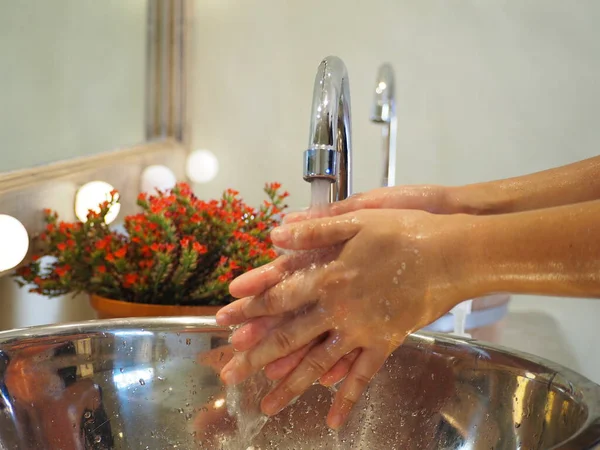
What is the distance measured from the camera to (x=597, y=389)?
0.54 m

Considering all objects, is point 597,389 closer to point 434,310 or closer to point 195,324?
point 434,310

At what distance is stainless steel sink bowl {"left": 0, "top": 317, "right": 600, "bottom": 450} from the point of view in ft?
2.06

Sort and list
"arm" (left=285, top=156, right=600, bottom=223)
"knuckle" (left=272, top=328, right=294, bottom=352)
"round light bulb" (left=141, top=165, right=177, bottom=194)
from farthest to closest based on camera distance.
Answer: "round light bulb" (left=141, top=165, right=177, bottom=194)
"arm" (left=285, top=156, right=600, bottom=223)
"knuckle" (left=272, top=328, right=294, bottom=352)

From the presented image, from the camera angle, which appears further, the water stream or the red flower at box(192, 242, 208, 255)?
the red flower at box(192, 242, 208, 255)

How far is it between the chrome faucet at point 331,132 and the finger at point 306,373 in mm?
135

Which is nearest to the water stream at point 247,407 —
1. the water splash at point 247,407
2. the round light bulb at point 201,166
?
the water splash at point 247,407

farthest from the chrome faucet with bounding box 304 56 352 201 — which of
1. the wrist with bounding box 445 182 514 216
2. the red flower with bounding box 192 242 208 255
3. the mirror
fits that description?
the mirror

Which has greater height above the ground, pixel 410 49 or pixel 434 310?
pixel 410 49

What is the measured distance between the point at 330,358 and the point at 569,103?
4.44ft

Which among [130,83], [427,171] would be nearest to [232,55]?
[130,83]

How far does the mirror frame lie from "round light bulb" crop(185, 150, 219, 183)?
41 millimetres

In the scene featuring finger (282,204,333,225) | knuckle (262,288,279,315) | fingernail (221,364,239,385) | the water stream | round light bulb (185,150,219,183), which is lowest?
the water stream

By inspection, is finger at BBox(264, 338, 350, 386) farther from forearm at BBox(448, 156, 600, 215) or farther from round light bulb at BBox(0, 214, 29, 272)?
round light bulb at BBox(0, 214, 29, 272)

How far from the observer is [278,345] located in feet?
1.89
